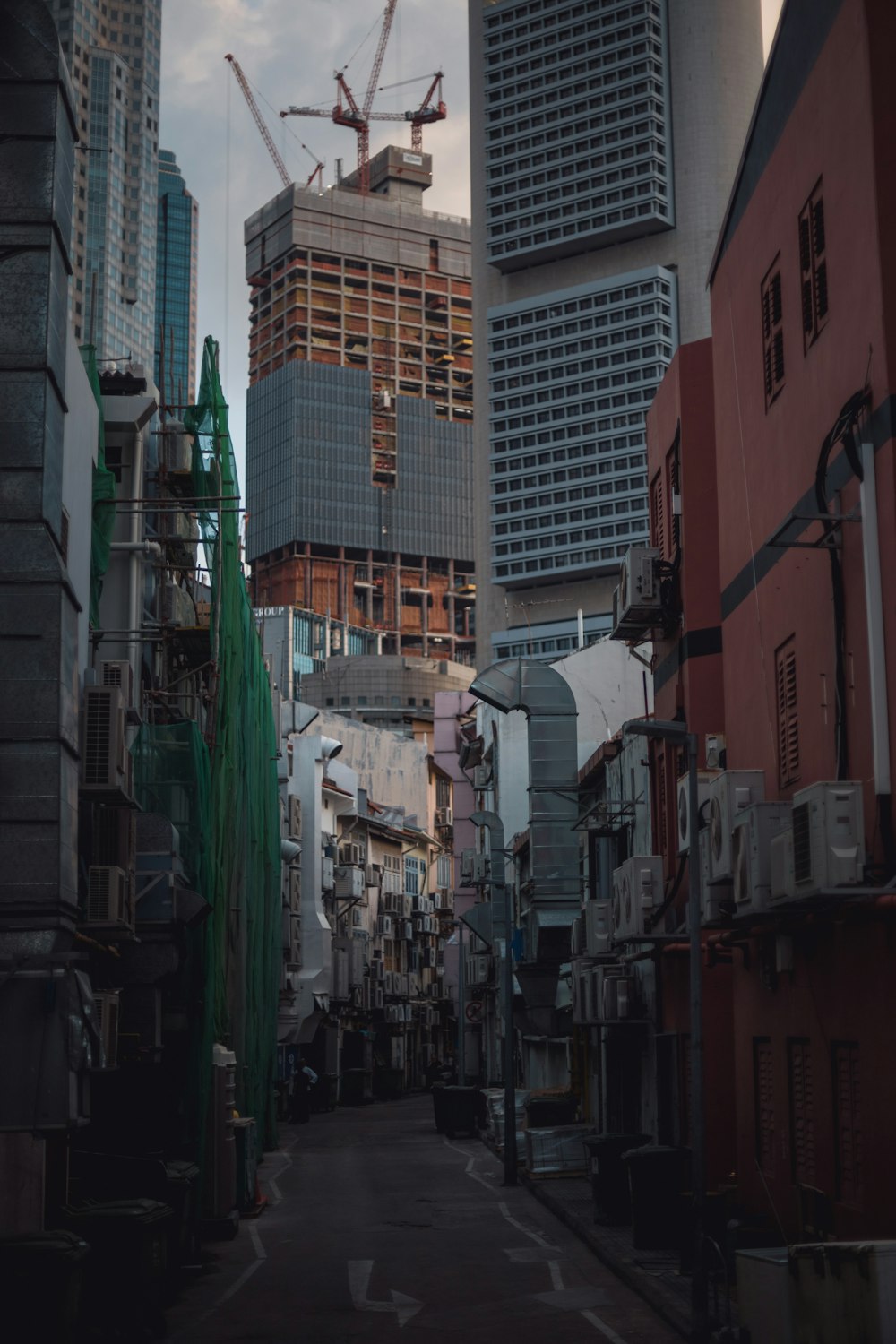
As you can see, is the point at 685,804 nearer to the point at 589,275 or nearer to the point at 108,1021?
the point at 108,1021

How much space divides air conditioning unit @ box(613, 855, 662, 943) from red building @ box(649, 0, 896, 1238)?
4.02 ft

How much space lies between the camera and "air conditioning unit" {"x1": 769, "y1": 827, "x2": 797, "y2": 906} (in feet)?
47.5

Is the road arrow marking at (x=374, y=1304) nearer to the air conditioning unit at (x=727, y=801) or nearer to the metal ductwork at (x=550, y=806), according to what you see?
the air conditioning unit at (x=727, y=801)

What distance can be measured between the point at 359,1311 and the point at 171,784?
29.3 feet

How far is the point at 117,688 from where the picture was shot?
1852 centimetres

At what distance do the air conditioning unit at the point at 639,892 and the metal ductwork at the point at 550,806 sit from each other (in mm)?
14588

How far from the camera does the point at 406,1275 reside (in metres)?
19.5

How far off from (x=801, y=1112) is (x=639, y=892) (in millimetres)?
5393

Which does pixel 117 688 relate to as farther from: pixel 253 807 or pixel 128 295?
pixel 128 295

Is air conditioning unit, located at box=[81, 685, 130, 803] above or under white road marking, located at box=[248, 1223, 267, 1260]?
above

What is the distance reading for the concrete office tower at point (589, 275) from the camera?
162m

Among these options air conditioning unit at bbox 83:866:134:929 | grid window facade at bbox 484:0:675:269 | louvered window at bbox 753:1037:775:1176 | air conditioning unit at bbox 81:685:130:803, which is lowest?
louvered window at bbox 753:1037:775:1176

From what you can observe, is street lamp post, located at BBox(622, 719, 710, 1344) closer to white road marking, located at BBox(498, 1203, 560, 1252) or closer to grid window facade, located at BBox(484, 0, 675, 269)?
white road marking, located at BBox(498, 1203, 560, 1252)

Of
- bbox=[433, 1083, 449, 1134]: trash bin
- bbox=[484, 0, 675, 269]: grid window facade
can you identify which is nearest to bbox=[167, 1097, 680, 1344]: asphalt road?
bbox=[433, 1083, 449, 1134]: trash bin
